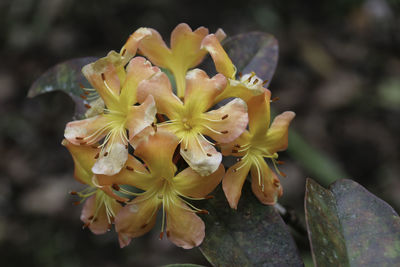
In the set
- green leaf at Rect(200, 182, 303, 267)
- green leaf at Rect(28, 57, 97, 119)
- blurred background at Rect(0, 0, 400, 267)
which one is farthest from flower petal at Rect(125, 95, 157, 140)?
blurred background at Rect(0, 0, 400, 267)

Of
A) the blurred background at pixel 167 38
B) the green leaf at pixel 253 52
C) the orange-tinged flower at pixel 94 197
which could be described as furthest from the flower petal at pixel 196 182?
the blurred background at pixel 167 38

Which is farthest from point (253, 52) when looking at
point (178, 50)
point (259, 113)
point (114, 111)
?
point (114, 111)

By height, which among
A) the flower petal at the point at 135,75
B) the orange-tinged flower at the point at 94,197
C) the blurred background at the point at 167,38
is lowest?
the blurred background at the point at 167,38

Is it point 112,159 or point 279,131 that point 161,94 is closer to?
point 112,159

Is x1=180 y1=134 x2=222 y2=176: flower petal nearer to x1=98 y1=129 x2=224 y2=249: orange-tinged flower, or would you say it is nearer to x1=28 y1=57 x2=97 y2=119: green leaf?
x1=98 y1=129 x2=224 y2=249: orange-tinged flower

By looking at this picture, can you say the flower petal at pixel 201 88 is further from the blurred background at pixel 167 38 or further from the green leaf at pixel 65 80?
the blurred background at pixel 167 38
